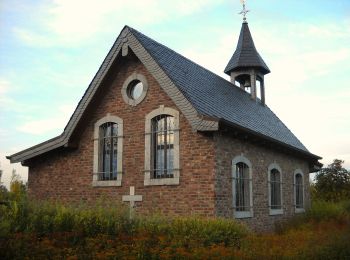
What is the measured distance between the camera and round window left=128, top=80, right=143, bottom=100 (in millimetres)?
14461

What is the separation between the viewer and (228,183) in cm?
1295

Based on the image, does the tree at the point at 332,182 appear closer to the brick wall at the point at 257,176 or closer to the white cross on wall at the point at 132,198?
the brick wall at the point at 257,176

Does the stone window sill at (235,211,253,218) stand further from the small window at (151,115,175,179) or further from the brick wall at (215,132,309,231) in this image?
the small window at (151,115,175,179)

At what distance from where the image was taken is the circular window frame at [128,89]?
1405 centimetres

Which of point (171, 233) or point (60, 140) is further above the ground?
point (60, 140)

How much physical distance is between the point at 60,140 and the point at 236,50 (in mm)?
11808

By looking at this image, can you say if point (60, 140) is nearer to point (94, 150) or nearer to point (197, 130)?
point (94, 150)

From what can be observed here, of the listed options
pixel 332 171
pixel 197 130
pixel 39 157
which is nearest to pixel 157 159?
pixel 197 130

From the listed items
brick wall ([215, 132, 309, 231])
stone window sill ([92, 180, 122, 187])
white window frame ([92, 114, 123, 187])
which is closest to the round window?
white window frame ([92, 114, 123, 187])

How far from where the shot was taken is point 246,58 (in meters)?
22.2

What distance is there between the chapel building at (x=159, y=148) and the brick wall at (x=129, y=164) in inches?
1.2

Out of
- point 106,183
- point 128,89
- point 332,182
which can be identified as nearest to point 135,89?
point 128,89

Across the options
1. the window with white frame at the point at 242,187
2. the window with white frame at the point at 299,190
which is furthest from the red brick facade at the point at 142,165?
the window with white frame at the point at 299,190

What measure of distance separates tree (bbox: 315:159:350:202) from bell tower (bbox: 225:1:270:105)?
9.32 m
